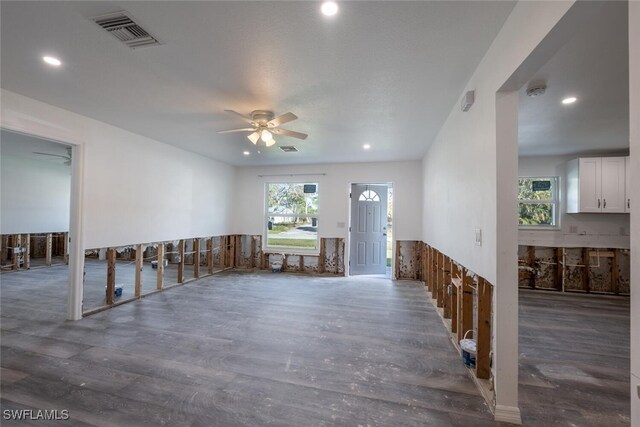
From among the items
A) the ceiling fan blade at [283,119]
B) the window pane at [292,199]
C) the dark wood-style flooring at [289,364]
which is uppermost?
the ceiling fan blade at [283,119]

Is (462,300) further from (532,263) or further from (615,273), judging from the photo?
Answer: (615,273)

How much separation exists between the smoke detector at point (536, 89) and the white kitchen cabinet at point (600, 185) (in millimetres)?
3041

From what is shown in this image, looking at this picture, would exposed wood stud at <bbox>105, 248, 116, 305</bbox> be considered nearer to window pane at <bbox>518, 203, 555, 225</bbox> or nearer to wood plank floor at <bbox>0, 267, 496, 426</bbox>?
wood plank floor at <bbox>0, 267, 496, 426</bbox>

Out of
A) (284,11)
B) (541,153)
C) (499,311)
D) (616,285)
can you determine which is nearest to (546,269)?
(616,285)

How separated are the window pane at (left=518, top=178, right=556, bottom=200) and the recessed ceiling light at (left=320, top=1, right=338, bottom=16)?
17.1ft

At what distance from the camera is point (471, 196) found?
2.39 m

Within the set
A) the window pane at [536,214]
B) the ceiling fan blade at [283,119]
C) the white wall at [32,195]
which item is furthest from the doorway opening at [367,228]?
the white wall at [32,195]

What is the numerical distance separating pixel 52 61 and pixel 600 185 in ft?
23.9

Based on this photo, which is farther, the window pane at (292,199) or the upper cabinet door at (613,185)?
the window pane at (292,199)

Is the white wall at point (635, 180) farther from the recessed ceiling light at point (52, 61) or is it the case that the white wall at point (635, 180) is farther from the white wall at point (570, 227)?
the white wall at point (570, 227)

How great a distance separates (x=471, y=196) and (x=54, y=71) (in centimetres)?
381

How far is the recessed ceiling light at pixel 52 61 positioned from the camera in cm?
226

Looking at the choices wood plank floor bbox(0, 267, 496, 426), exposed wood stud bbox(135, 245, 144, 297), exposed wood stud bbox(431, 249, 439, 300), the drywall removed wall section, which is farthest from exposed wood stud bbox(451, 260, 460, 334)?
the drywall removed wall section

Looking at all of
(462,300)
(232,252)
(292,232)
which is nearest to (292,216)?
(292,232)
